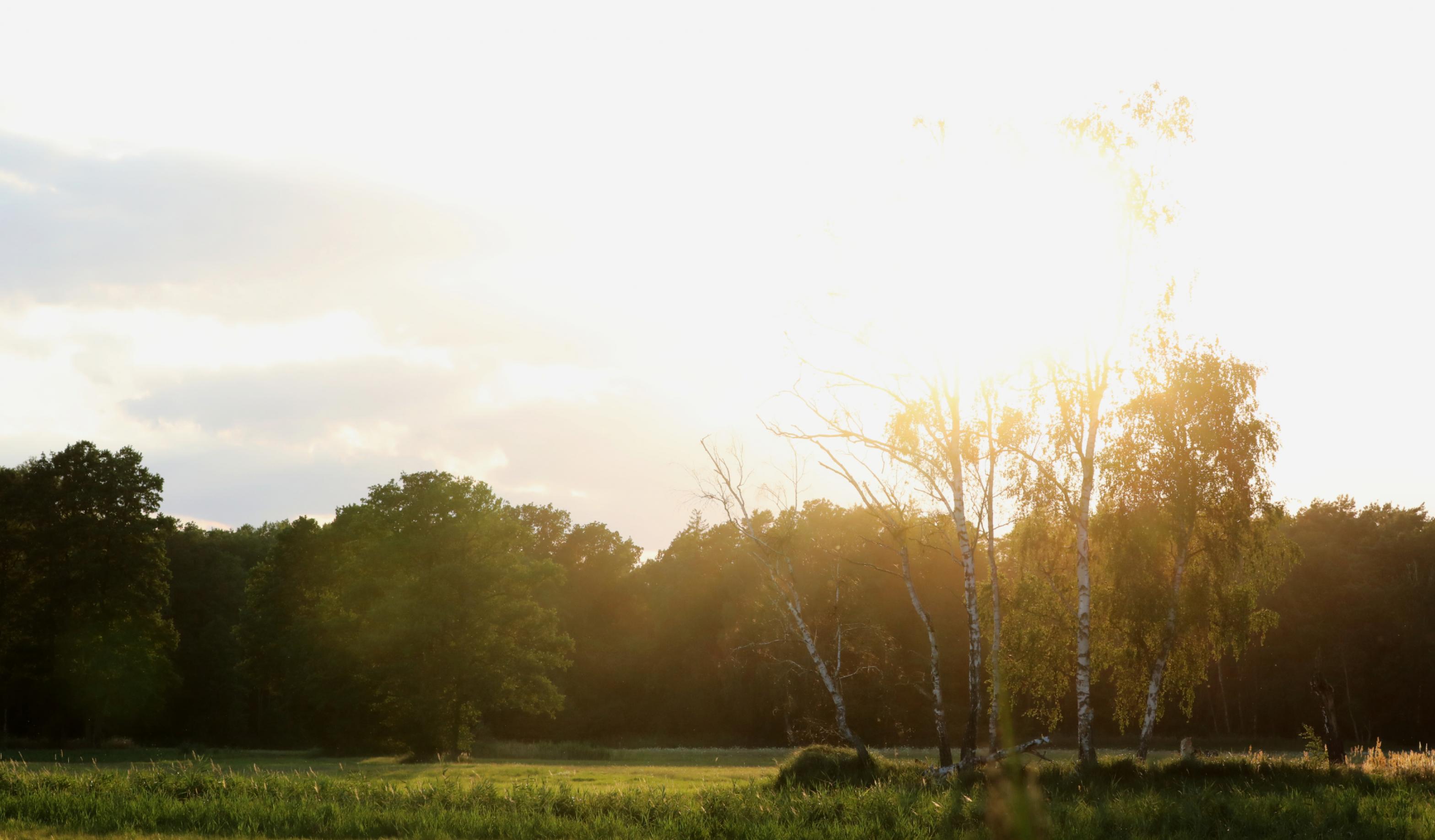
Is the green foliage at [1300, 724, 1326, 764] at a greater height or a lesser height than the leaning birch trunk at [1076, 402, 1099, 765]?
lesser

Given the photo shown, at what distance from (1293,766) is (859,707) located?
128ft

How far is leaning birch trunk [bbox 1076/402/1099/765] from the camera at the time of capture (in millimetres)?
24141

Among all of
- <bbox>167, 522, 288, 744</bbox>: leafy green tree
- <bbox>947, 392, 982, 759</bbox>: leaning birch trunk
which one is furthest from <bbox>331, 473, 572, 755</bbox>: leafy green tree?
<bbox>947, 392, 982, 759</bbox>: leaning birch trunk

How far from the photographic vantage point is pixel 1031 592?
29703 millimetres

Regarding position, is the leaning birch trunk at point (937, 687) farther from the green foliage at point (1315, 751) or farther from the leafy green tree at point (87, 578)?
the leafy green tree at point (87, 578)

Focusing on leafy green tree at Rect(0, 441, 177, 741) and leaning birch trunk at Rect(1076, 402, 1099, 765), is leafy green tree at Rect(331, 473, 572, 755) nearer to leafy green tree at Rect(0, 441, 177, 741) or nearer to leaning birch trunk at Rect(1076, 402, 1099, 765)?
leafy green tree at Rect(0, 441, 177, 741)

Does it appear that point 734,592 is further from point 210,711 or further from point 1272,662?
point 210,711

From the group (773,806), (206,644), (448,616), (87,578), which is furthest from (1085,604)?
(206,644)

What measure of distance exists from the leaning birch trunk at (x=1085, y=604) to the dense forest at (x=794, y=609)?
0.11 m

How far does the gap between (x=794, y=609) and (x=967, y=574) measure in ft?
19.6

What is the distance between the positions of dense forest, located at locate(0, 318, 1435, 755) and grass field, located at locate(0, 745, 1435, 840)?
17.7ft

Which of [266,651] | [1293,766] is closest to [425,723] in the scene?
[266,651]

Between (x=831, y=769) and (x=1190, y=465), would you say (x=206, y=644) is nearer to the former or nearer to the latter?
(x=831, y=769)

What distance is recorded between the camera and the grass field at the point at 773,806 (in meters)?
15.3
